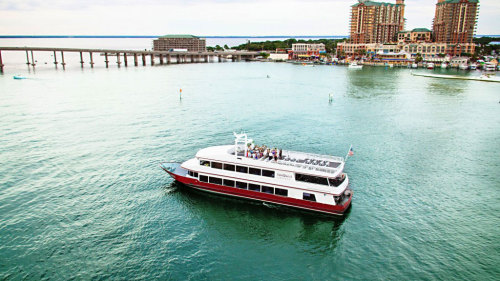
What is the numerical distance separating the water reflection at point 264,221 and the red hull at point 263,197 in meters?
0.51

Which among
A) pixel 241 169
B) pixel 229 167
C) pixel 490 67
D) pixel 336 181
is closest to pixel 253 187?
pixel 241 169

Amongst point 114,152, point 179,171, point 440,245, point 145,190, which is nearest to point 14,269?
point 145,190

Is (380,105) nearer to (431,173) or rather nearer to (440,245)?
(431,173)

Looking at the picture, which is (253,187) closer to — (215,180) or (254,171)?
(254,171)

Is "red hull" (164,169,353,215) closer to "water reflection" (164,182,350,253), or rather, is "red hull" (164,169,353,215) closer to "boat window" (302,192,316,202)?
"boat window" (302,192,316,202)

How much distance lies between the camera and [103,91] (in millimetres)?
98375

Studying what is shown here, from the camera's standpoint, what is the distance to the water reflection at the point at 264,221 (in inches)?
1080

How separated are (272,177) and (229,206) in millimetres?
4990

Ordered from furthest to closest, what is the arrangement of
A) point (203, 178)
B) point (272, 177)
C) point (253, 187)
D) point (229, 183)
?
1. point (203, 178)
2. point (229, 183)
3. point (253, 187)
4. point (272, 177)

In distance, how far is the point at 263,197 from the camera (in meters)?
32.5

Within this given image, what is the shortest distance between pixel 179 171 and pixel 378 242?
2103 centimetres

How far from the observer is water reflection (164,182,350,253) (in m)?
27.4

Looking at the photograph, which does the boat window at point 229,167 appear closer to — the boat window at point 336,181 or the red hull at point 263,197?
the red hull at point 263,197

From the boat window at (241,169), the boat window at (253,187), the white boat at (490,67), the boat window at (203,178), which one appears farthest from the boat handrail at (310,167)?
the white boat at (490,67)
